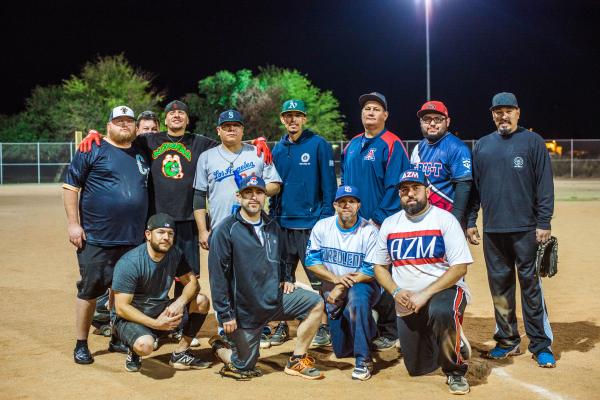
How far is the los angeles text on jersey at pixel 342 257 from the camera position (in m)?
6.06

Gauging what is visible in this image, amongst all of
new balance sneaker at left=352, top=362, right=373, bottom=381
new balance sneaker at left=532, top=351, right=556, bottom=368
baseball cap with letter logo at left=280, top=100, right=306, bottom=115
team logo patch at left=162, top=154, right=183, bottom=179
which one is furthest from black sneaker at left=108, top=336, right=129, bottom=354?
new balance sneaker at left=532, top=351, right=556, bottom=368

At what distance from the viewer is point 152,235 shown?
226 inches

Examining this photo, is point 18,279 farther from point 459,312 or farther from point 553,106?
point 553,106

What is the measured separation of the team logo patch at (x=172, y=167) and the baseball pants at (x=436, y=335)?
8.53ft

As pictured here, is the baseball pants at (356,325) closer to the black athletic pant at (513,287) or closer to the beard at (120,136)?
the black athletic pant at (513,287)

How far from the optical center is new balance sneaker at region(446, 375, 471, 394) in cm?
511

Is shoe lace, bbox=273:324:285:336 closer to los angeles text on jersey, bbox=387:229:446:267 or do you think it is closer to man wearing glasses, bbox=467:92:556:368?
los angeles text on jersey, bbox=387:229:446:267

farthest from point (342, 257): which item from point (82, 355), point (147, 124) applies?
point (147, 124)

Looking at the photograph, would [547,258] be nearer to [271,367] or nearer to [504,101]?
[504,101]

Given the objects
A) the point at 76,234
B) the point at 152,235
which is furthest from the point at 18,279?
the point at 152,235

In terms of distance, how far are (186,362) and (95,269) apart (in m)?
1.18

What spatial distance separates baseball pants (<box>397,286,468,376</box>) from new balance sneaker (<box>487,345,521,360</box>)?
748 millimetres

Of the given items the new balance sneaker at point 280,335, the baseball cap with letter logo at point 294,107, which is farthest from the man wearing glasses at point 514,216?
the new balance sneaker at point 280,335

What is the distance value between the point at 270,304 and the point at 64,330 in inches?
104
